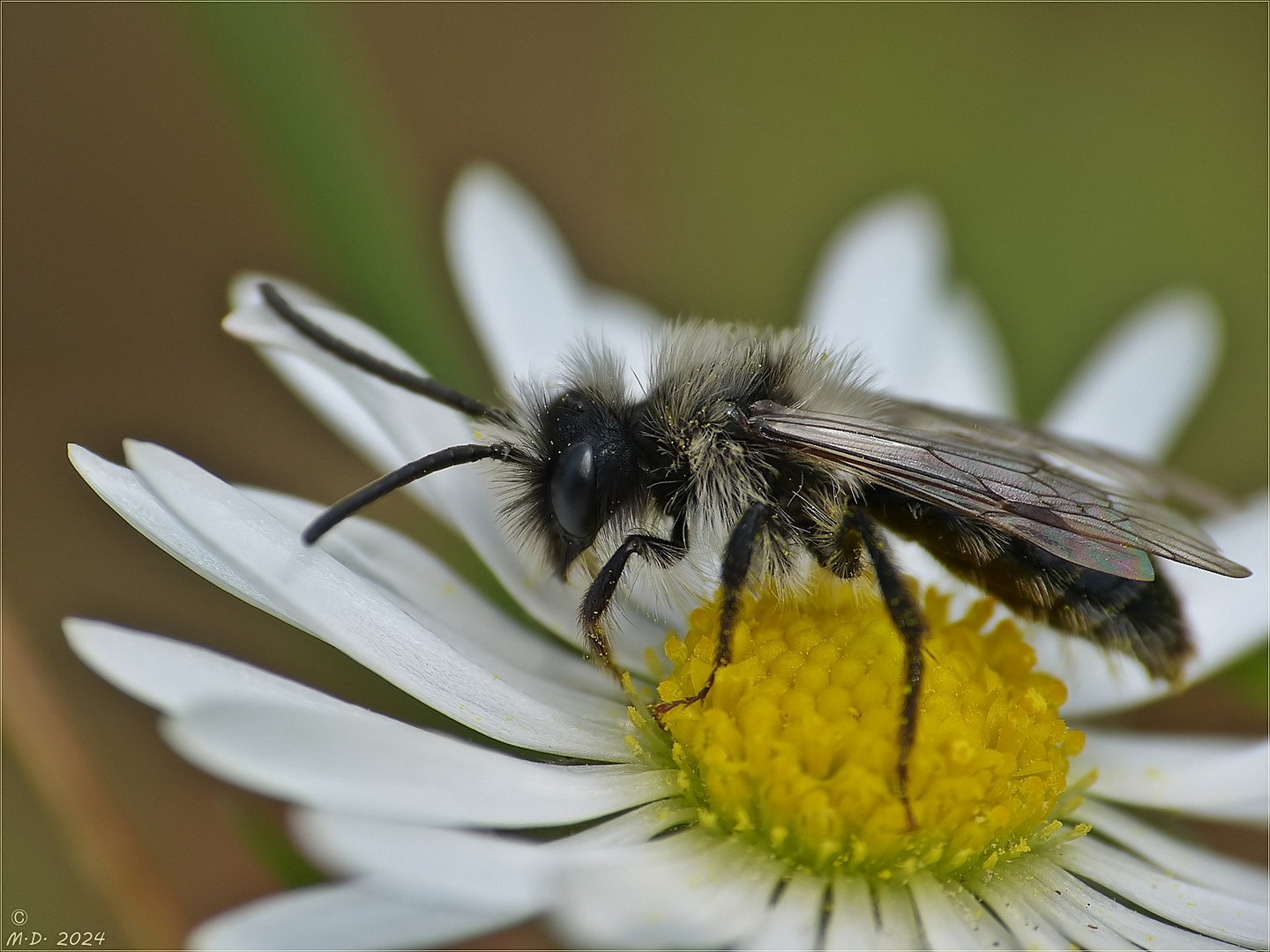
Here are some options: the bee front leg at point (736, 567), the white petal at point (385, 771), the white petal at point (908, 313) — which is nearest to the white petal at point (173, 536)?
→ the white petal at point (385, 771)

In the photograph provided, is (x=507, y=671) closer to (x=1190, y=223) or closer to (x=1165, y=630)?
(x=1165, y=630)

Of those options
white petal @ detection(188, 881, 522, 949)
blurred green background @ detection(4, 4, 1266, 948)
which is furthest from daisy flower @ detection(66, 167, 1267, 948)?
blurred green background @ detection(4, 4, 1266, 948)

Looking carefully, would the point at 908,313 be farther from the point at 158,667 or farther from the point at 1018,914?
the point at 158,667

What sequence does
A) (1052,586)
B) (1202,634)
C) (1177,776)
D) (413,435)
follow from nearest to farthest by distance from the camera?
(1052,586) < (413,435) < (1177,776) < (1202,634)

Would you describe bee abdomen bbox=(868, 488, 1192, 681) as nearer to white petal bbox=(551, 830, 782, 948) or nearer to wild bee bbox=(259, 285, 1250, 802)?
wild bee bbox=(259, 285, 1250, 802)

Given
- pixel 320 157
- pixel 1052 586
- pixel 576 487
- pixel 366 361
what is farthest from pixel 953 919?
pixel 320 157

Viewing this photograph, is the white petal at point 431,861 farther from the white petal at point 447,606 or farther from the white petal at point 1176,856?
the white petal at point 1176,856
